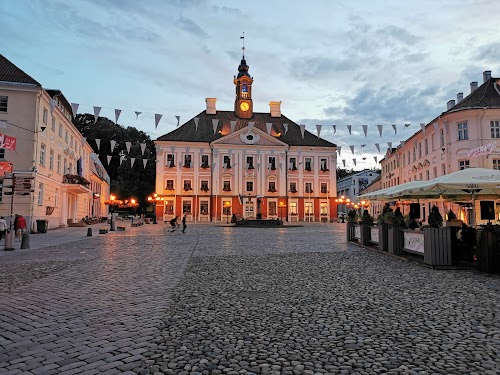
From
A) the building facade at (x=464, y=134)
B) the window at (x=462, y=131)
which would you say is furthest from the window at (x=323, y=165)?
the window at (x=462, y=131)

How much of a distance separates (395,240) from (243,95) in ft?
175

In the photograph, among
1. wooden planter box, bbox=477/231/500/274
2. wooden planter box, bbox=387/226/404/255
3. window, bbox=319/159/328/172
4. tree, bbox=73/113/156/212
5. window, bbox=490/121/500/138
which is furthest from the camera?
tree, bbox=73/113/156/212

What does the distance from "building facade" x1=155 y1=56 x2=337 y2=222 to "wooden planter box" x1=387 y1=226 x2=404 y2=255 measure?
41982 mm

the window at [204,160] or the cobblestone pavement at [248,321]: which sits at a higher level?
the window at [204,160]

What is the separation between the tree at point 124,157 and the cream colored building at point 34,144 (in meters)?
32.3

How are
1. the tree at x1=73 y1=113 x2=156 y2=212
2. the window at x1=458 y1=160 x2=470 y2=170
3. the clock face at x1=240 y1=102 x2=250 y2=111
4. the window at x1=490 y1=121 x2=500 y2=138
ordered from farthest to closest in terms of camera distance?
1. the tree at x1=73 y1=113 x2=156 y2=212
2. the clock face at x1=240 y1=102 x2=250 y2=111
3. the window at x1=458 y1=160 x2=470 y2=170
4. the window at x1=490 y1=121 x2=500 y2=138

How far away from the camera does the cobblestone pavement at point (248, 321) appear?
12.9 feet

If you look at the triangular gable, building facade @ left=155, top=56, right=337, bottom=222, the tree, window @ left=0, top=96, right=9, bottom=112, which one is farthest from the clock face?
window @ left=0, top=96, right=9, bottom=112

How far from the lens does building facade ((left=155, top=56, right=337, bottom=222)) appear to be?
55.7 metres

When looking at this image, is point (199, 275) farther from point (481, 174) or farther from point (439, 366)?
point (481, 174)

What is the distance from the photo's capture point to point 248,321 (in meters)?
5.43

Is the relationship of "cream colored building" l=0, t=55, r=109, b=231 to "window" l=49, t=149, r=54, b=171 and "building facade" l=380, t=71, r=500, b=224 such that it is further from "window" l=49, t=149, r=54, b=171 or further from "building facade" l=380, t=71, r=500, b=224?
"building facade" l=380, t=71, r=500, b=224

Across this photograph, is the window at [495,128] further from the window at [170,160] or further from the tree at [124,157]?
the tree at [124,157]

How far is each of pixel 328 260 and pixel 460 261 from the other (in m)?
3.69
